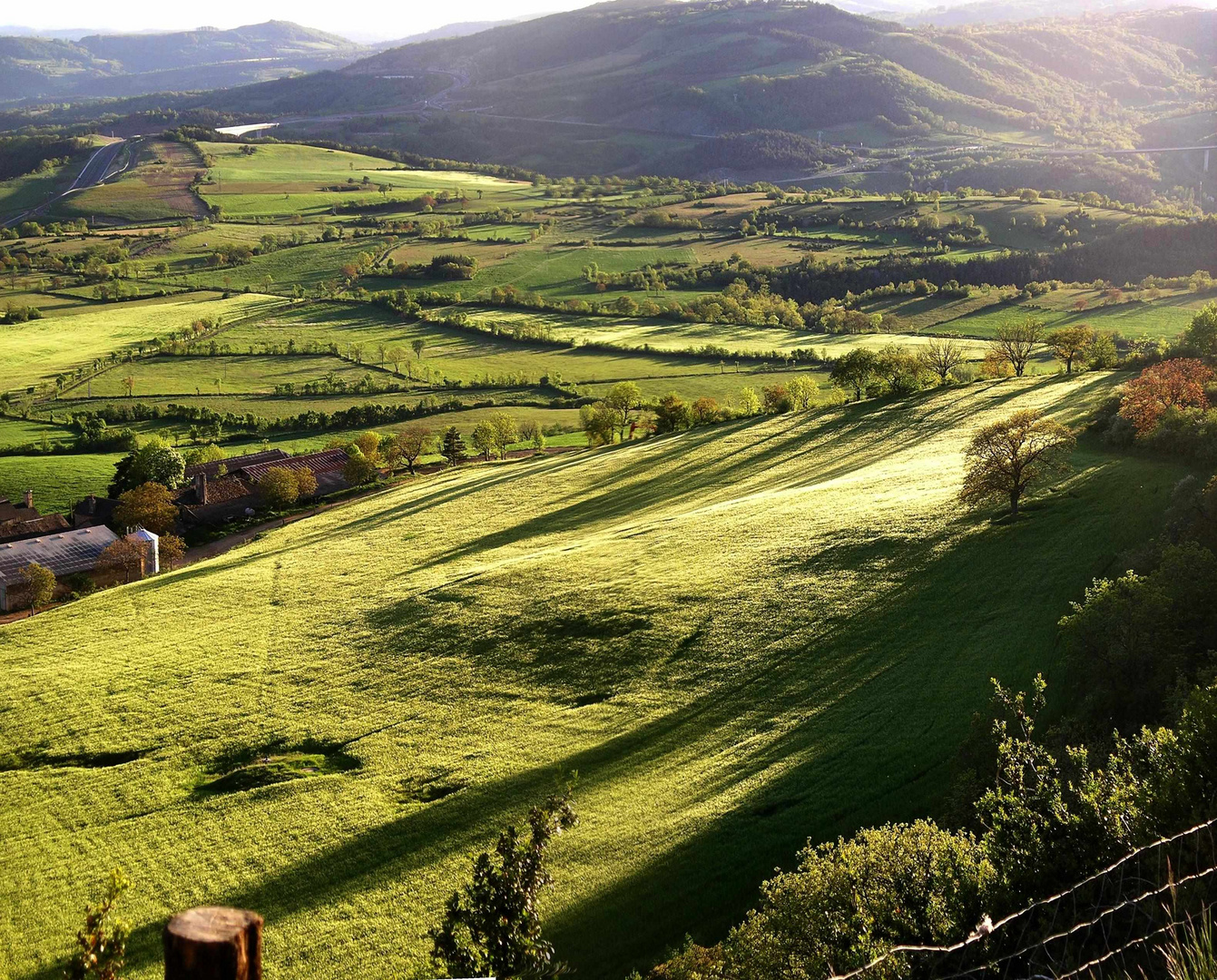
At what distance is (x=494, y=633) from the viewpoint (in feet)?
157

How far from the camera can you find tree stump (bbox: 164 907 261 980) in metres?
5.59

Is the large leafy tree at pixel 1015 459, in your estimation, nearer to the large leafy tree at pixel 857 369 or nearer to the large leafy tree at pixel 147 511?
the large leafy tree at pixel 857 369

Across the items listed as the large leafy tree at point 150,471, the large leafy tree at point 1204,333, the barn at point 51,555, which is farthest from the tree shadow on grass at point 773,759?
the large leafy tree at point 150,471

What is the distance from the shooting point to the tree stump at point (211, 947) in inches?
220

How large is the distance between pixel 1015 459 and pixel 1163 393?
50.8 ft

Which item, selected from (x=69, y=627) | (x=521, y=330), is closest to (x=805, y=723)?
(x=69, y=627)

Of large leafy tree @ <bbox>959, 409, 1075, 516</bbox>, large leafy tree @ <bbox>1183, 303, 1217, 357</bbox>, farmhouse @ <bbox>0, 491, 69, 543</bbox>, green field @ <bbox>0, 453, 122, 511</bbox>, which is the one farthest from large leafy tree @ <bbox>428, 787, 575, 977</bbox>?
green field @ <bbox>0, 453, 122, 511</bbox>

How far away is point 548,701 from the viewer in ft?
133

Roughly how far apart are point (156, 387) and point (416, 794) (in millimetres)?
111839

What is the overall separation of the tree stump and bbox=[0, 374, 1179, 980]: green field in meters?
21.8

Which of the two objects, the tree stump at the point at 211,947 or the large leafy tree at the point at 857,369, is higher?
the tree stump at the point at 211,947

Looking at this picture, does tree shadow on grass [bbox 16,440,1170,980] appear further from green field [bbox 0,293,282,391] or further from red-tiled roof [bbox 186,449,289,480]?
green field [bbox 0,293,282,391]

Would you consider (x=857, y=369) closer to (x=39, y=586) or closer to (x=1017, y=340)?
(x=1017, y=340)

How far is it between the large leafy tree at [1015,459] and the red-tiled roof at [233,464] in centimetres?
7249
